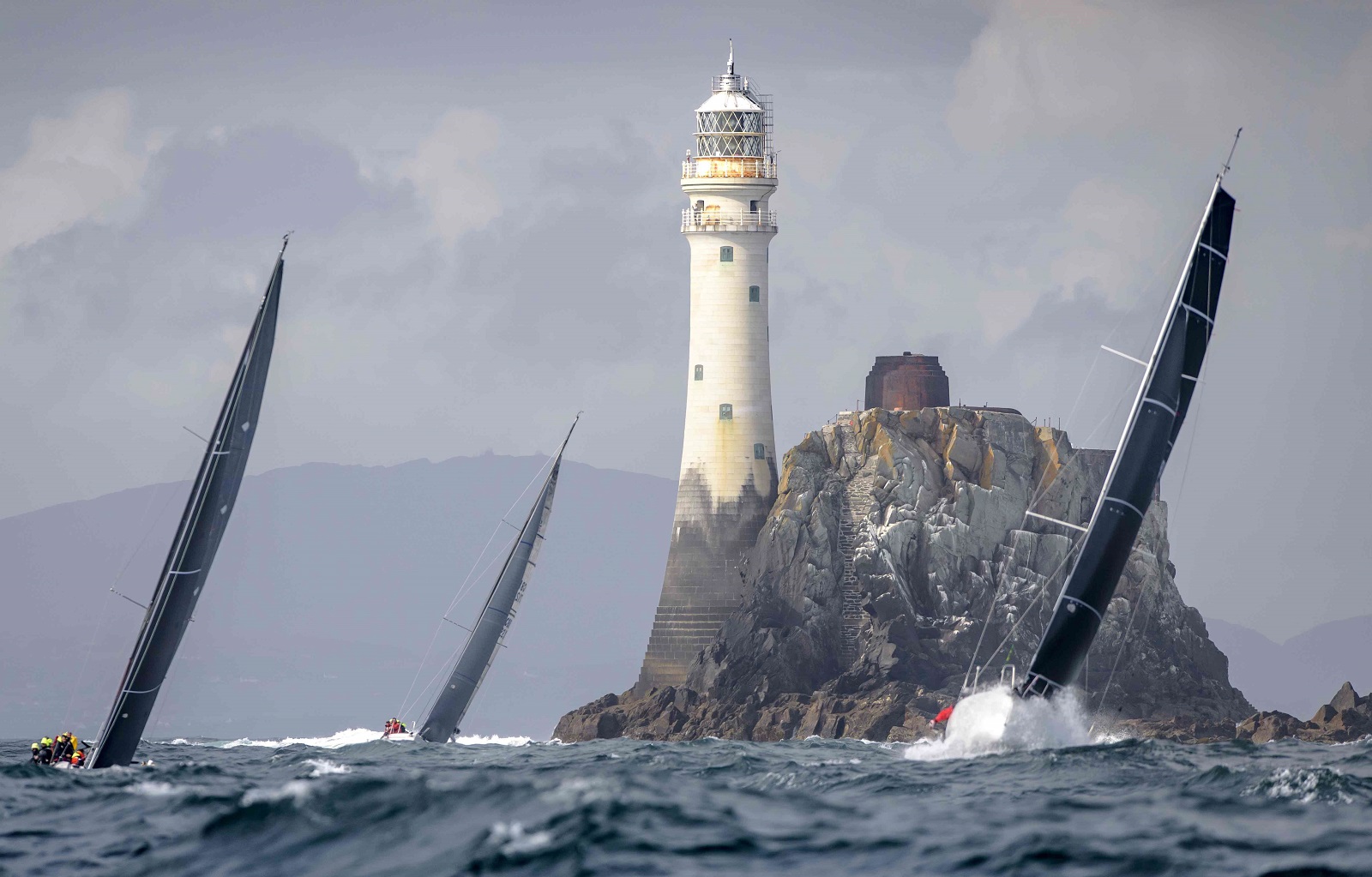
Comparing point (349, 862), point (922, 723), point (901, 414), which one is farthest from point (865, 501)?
point (349, 862)

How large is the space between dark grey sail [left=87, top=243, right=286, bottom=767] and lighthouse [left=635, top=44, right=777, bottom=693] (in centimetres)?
3721

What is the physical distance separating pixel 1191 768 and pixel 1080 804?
7.39m

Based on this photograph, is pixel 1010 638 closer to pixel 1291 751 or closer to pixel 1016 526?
pixel 1016 526

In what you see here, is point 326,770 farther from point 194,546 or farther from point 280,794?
point 280,794

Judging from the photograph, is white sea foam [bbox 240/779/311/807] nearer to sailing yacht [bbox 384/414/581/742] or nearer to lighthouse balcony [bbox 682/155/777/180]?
sailing yacht [bbox 384/414/581/742]

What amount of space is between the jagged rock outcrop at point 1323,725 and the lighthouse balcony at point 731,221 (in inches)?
1052

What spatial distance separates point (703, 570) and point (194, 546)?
129 feet

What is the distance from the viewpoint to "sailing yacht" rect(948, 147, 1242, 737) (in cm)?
4062

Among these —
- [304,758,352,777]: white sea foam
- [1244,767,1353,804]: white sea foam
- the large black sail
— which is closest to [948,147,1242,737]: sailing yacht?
the large black sail

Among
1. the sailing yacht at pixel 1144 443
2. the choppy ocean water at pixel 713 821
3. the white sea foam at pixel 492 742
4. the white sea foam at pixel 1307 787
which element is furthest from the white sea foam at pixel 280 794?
the white sea foam at pixel 492 742

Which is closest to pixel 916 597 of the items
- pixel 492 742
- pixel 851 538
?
pixel 851 538

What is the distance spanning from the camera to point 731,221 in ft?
A: 255

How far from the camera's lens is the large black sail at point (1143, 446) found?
40625 millimetres

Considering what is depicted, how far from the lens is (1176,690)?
74.1 metres
